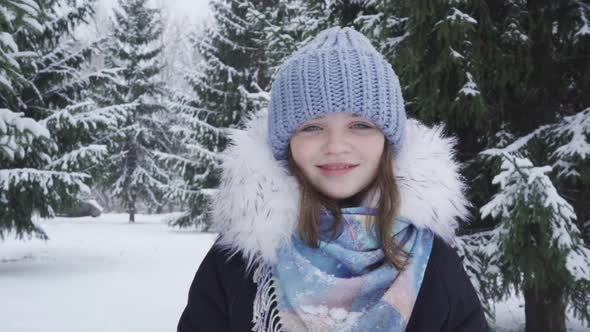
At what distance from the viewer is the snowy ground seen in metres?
5.78

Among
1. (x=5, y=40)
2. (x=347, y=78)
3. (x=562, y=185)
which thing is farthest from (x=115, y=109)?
(x=347, y=78)

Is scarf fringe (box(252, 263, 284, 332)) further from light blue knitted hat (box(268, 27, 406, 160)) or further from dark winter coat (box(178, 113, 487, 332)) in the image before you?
light blue knitted hat (box(268, 27, 406, 160))

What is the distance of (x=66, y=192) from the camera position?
32.8ft

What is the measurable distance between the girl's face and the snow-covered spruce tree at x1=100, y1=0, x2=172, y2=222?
2401cm

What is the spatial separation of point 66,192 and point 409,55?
8265 millimetres

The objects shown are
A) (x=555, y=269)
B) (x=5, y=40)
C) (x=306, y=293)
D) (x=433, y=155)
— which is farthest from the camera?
(x=5, y=40)

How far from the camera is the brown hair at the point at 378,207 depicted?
1.74 metres

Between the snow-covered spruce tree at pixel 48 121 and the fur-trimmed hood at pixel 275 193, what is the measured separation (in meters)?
7.70

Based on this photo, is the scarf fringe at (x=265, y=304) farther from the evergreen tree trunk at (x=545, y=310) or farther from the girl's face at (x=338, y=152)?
the evergreen tree trunk at (x=545, y=310)

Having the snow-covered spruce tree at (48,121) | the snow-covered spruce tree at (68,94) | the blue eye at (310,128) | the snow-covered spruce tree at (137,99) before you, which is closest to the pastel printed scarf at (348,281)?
the blue eye at (310,128)

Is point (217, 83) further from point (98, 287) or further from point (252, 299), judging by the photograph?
point (252, 299)

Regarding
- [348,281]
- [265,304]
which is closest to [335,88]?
[348,281]

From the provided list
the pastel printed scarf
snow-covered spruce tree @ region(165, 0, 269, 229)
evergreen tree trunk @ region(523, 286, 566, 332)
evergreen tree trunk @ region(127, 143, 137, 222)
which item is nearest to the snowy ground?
evergreen tree trunk @ region(523, 286, 566, 332)

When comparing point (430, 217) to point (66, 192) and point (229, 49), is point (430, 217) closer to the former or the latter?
point (66, 192)
